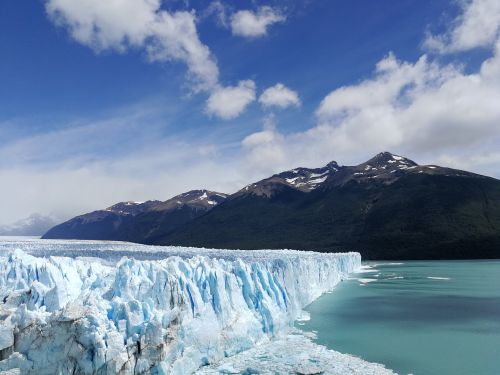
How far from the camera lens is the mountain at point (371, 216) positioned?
284 feet

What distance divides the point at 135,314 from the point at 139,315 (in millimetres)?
171

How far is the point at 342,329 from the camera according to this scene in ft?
69.7

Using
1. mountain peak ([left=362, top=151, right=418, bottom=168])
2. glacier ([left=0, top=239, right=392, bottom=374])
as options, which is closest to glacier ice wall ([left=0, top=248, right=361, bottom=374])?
glacier ([left=0, top=239, right=392, bottom=374])

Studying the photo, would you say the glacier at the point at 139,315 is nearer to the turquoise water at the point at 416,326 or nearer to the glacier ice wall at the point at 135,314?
the glacier ice wall at the point at 135,314

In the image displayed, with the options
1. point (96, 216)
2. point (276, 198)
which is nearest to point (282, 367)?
point (276, 198)

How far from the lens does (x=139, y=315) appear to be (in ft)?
45.4

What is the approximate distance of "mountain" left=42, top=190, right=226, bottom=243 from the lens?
164 meters

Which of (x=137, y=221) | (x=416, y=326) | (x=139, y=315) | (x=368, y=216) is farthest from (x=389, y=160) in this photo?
Answer: (x=139, y=315)

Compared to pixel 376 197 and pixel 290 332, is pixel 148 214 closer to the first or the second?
pixel 376 197

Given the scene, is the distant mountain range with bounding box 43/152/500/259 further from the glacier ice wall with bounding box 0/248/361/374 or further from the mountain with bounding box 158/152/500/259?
the glacier ice wall with bounding box 0/248/361/374

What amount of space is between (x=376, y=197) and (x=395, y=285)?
7605cm

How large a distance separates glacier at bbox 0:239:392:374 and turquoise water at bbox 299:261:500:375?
6.43ft

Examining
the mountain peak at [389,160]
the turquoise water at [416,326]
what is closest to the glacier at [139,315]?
the turquoise water at [416,326]

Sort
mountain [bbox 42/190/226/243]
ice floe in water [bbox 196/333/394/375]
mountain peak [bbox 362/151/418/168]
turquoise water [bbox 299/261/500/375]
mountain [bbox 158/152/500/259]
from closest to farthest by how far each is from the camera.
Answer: ice floe in water [bbox 196/333/394/375] → turquoise water [bbox 299/261/500/375] → mountain [bbox 158/152/500/259] → mountain peak [bbox 362/151/418/168] → mountain [bbox 42/190/226/243]
